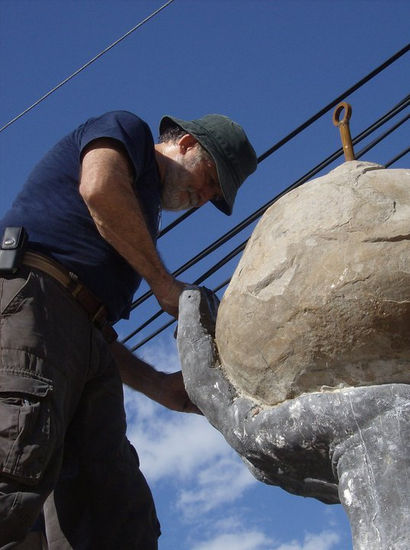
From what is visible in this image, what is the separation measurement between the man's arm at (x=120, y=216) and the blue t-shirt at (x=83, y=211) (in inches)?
5.0

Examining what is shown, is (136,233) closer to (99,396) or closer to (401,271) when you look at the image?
(99,396)

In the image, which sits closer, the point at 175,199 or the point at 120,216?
the point at 120,216

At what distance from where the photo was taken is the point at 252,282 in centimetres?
267

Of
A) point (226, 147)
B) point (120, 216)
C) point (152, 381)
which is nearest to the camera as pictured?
point (120, 216)

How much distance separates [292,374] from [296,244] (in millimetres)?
318

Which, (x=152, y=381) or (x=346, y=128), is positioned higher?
(x=346, y=128)

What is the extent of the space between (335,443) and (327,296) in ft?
1.13

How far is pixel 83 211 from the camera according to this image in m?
3.64

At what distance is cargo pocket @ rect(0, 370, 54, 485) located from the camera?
3.19 metres

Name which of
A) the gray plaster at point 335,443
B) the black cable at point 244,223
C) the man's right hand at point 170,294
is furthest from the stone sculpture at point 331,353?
the black cable at point 244,223

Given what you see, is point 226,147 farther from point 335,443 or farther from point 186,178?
point 335,443

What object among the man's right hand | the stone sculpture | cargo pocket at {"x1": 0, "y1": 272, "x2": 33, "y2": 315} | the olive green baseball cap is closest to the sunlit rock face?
the stone sculpture

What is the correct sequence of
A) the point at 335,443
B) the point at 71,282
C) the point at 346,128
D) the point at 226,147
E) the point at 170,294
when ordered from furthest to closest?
the point at 226,147 → the point at 71,282 → the point at 170,294 → the point at 346,128 → the point at 335,443

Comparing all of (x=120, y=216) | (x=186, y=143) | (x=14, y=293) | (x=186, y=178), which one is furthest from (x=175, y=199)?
(x=14, y=293)
